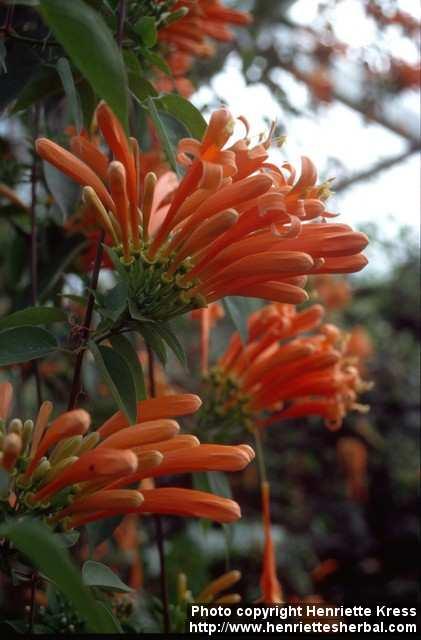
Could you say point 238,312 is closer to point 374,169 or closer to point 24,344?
point 24,344

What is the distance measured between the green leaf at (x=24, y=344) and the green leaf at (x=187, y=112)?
356mm

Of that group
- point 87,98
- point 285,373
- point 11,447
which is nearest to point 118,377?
point 11,447

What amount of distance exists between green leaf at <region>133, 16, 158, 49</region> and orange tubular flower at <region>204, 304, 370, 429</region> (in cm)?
61

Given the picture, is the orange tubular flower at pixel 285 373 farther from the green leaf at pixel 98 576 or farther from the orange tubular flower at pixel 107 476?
the green leaf at pixel 98 576

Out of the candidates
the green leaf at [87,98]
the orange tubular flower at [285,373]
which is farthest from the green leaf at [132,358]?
the orange tubular flower at [285,373]

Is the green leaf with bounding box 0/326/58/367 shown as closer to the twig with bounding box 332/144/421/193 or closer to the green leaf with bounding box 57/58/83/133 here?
the green leaf with bounding box 57/58/83/133

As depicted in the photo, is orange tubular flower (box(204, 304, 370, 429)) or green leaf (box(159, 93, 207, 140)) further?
orange tubular flower (box(204, 304, 370, 429))

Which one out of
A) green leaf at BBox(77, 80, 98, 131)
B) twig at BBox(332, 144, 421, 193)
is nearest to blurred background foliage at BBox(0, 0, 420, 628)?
twig at BBox(332, 144, 421, 193)

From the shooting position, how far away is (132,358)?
3.01 ft

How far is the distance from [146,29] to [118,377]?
1.56ft

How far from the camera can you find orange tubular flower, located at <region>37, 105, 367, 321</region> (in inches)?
34.9

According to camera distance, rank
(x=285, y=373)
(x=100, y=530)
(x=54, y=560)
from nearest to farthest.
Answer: (x=54, y=560), (x=100, y=530), (x=285, y=373)

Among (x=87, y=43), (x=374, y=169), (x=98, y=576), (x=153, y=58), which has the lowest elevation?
(x=98, y=576)

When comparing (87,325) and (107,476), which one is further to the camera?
(87,325)
